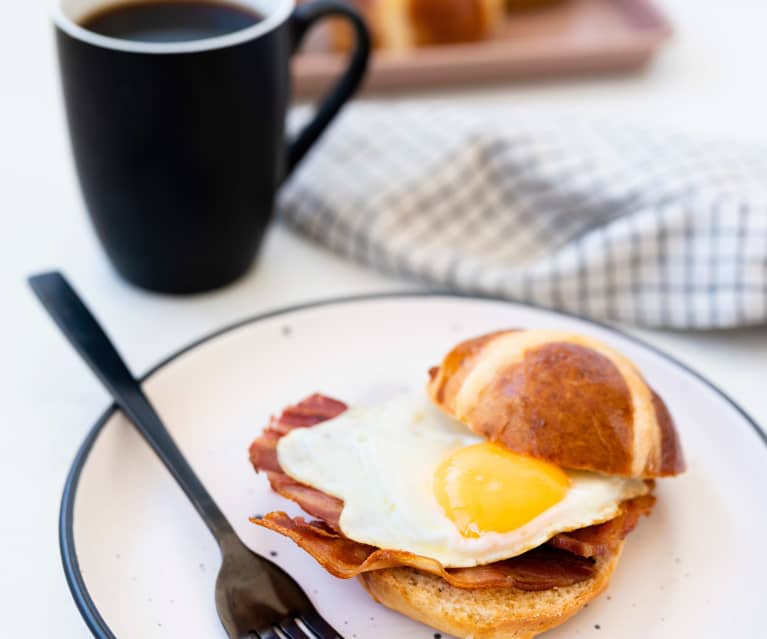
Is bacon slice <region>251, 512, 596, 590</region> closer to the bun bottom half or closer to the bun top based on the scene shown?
the bun bottom half

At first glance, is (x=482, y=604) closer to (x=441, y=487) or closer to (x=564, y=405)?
(x=441, y=487)

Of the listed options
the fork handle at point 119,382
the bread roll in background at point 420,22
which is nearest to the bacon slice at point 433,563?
the fork handle at point 119,382

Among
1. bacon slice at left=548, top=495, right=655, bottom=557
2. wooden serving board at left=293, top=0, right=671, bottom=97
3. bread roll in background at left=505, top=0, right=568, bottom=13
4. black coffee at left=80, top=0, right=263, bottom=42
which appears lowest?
bacon slice at left=548, top=495, right=655, bottom=557

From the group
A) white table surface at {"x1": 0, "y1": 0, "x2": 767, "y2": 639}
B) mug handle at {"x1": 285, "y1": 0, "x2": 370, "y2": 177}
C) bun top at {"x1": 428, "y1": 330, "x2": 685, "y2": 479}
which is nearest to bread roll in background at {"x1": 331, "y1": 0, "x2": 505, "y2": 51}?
white table surface at {"x1": 0, "y1": 0, "x2": 767, "y2": 639}

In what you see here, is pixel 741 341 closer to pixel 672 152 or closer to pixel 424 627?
pixel 672 152

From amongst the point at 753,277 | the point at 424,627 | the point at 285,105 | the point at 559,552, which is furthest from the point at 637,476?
the point at 285,105

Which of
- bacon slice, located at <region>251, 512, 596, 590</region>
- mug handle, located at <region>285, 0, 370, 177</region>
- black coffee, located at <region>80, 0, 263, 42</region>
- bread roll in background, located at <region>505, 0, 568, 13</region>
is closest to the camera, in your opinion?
bacon slice, located at <region>251, 512, 596, 590</region>

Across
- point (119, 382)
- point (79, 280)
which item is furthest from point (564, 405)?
point (79, 280)

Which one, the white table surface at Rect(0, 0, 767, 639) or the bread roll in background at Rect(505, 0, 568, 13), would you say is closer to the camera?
the white table surface at Rect(0, 0, 767, 639)
